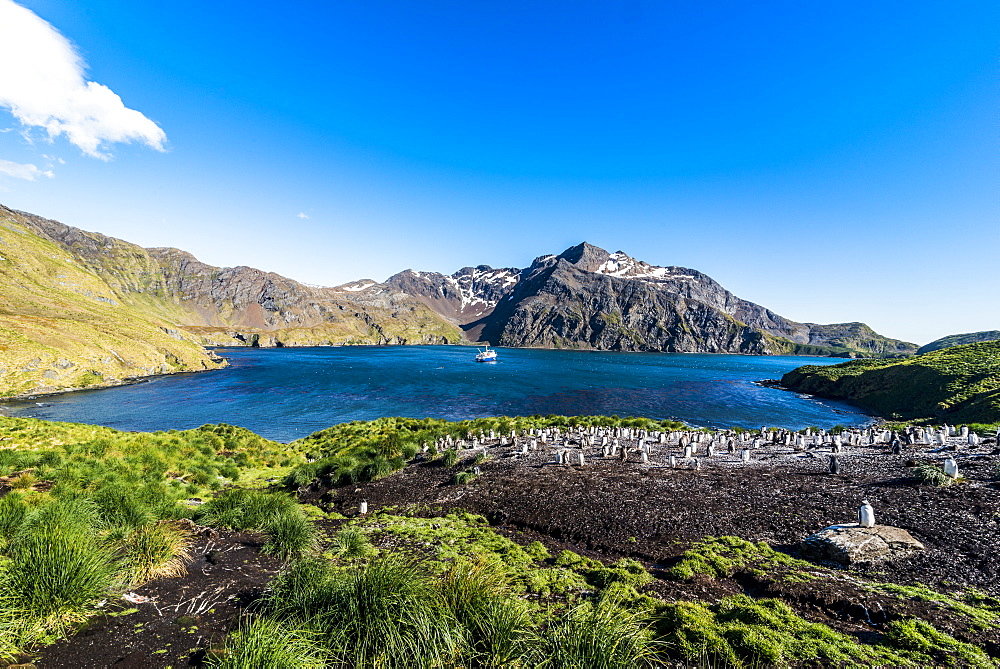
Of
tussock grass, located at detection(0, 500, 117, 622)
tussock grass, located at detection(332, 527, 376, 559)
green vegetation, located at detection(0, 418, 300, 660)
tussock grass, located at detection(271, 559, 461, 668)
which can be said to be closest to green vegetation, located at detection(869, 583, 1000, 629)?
tussock grass, located at detection(271, 559, 461, 668)

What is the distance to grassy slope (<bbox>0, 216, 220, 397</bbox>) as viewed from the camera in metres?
61.8

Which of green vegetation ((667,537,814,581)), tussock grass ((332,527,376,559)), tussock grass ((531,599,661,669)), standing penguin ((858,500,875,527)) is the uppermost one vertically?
tussock grass ((531,599,661,669))

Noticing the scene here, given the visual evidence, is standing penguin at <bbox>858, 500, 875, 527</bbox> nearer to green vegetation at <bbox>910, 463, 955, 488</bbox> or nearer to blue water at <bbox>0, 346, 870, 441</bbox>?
green vegetation at <bbox>910, 463, 955, 488</bbox>

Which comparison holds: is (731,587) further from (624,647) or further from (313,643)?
(313,643)

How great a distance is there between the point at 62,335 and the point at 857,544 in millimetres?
111034

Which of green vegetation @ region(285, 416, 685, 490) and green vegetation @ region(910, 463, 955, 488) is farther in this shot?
green vegetation @ region(285, 416, 685, 490)

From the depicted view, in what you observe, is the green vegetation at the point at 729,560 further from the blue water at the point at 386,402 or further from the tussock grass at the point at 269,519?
the blue water at the point at 386,402

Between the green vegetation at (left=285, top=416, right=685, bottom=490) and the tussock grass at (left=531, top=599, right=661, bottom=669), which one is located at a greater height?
the tussock grass at (left=531, top=599, right=661, bottom=669)

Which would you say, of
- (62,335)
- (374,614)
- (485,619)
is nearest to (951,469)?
(485,619)

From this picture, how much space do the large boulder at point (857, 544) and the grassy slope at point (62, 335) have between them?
303ft

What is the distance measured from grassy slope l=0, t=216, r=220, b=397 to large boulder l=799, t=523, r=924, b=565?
92.4m

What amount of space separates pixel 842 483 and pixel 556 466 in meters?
11.7

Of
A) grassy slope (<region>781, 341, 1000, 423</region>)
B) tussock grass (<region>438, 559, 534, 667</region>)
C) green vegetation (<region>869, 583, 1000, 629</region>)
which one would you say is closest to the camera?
tussock grass (<region>438, 559, 534, 667</region>)

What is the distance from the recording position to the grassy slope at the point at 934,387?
40456 millimetres
